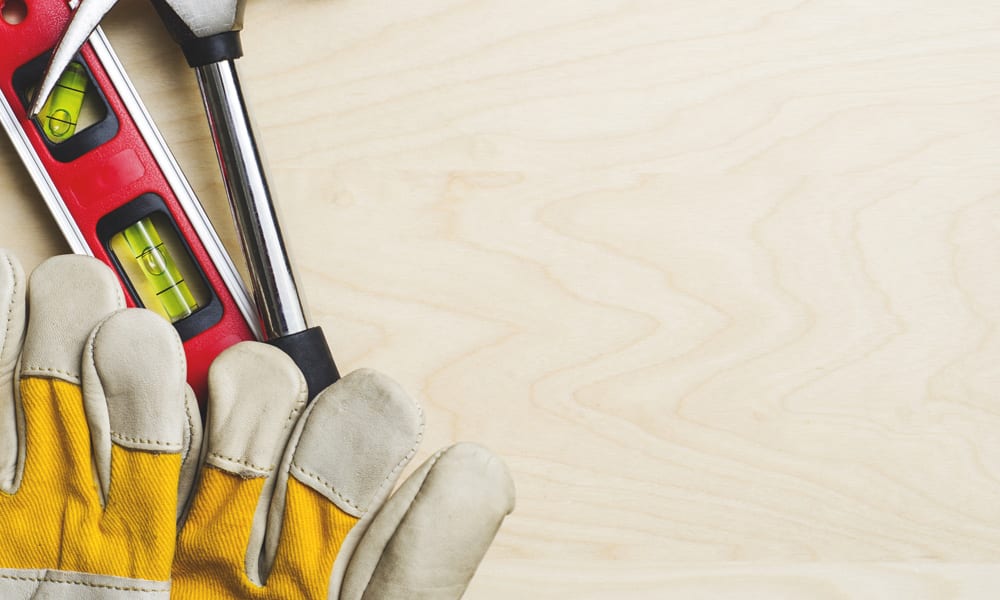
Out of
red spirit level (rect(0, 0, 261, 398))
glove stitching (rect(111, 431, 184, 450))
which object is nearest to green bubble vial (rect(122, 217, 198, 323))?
red spirit level (rect(0, 0, 261, 398))

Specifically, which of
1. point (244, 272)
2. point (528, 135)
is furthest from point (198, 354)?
point (528, 135)

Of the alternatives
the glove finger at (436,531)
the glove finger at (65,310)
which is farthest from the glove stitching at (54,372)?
the glove finger at (436,531)

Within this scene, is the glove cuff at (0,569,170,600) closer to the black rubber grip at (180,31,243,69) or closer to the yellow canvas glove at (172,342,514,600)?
the yellow canvas glove at (172,342,514,600)

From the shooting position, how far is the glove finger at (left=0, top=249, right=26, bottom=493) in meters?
0.58

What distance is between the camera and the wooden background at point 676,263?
66cm

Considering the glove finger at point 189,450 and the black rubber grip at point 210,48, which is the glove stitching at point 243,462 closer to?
the glove finger at point 189,450

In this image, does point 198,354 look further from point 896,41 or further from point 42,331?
point 896,41

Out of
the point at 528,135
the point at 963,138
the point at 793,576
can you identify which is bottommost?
the point at 793,576

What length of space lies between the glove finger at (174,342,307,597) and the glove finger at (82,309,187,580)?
0.07ft

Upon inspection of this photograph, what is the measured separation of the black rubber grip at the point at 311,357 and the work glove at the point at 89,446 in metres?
0.07

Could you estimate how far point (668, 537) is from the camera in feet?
2.19

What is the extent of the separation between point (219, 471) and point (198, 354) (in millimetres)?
101

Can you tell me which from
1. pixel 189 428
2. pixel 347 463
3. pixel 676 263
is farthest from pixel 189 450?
pixel 676 263

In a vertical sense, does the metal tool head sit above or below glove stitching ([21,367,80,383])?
above
